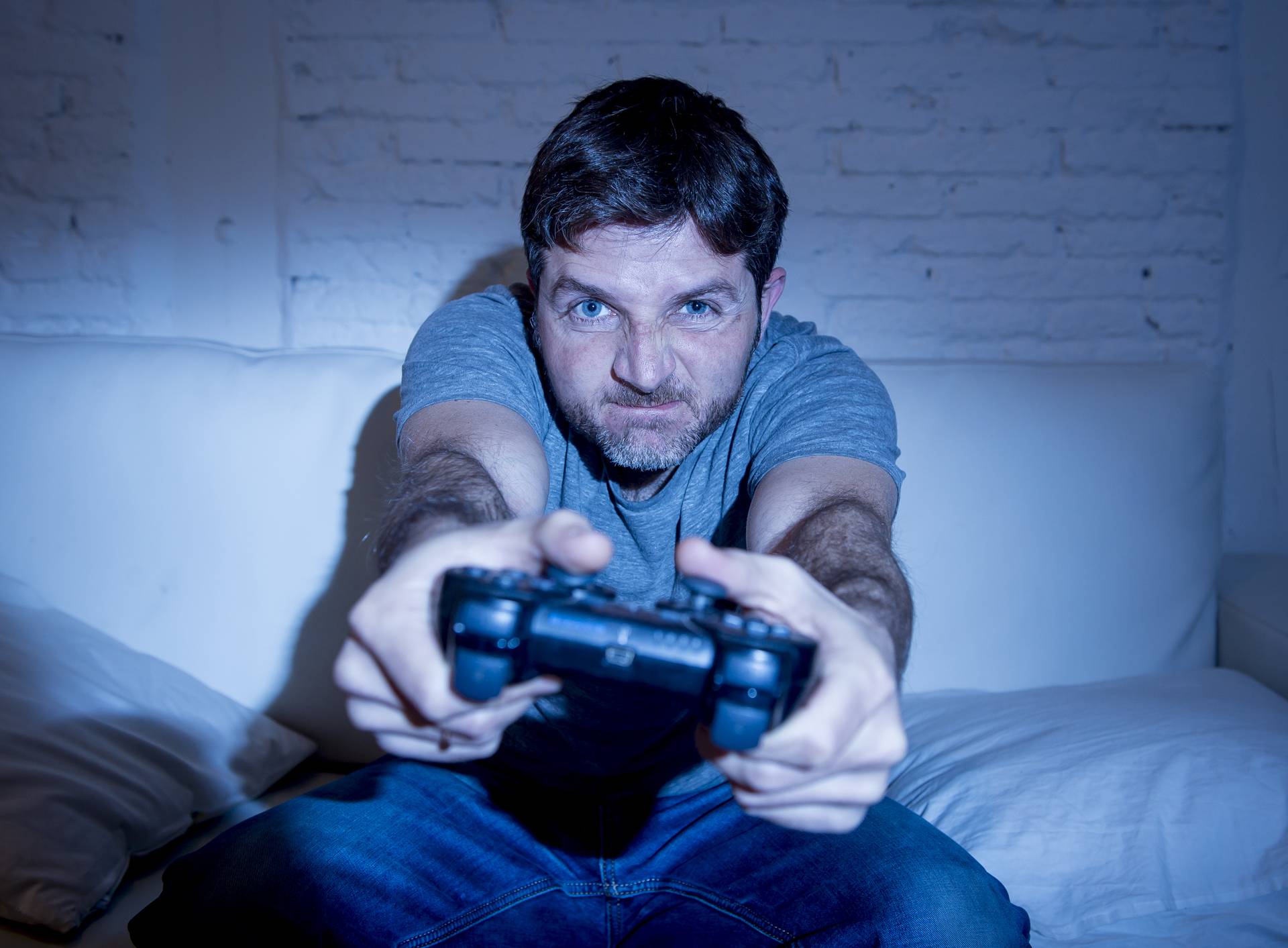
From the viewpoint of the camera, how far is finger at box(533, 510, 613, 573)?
1.91 ft

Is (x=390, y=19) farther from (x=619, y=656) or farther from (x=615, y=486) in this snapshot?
(x=619, y=656)

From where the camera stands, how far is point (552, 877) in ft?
3.18

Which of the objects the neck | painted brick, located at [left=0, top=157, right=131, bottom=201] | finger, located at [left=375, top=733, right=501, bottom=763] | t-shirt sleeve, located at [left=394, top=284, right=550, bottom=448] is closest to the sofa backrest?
t-shirt sleeve, located at [left=394, top=284, right=550, bottom=448]

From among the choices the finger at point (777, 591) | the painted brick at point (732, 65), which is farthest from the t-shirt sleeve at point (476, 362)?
the painted brick at point (732, 65)

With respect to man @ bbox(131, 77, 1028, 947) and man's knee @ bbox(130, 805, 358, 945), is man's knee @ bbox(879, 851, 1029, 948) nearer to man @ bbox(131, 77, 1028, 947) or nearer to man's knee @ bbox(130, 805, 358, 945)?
man @ bbox(131, 77, 1028, 947)

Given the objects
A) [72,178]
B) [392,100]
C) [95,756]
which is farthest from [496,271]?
[95,756]

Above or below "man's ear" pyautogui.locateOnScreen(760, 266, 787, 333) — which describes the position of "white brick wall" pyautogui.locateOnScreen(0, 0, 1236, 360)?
above

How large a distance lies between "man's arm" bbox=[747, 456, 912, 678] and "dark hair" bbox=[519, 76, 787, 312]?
252mm

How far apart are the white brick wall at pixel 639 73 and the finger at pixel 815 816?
1193mm

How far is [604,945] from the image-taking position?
0.95 meters

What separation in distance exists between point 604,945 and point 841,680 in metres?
0.53

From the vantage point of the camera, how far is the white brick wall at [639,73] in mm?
1630

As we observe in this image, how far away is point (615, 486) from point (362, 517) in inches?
15.9

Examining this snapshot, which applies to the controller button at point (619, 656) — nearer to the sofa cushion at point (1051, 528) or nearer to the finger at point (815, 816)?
the finger at point (815, 816)
